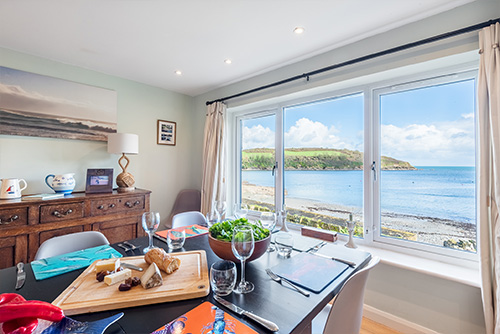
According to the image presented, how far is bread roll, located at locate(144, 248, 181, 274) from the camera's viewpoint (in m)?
0.98

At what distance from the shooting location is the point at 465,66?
1.69 metres

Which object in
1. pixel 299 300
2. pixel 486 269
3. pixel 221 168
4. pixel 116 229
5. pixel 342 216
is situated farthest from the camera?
pixel 221 168

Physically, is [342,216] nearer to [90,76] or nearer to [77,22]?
[77,22]

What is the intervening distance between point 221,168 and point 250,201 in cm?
63

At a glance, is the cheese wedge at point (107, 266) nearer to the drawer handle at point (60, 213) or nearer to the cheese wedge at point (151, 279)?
the cheese wedge at point (151, 279)

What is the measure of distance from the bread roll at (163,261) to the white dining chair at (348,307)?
664 millimetres

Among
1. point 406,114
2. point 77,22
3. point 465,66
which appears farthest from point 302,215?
point 77,22

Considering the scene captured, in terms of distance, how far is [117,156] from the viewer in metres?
2.92

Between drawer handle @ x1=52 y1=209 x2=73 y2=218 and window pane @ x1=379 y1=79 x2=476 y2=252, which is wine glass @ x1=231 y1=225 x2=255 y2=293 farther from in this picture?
drawer handle @ x1=52 y1=209 x2=73 y2=218

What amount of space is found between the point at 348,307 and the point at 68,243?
63.8 inches

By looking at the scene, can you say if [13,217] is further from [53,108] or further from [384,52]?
[384,52]

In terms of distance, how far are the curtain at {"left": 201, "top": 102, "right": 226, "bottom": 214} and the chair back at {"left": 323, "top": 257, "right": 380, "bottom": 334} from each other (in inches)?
88.1

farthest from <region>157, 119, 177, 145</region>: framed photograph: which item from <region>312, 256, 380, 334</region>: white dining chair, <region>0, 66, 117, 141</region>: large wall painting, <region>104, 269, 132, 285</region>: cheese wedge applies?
<region>312, 256, 380, 334</region>: white dining chair

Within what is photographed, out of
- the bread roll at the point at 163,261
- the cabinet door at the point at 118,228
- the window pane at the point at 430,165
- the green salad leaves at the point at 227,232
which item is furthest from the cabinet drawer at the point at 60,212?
the window pane at the point at 430,165
